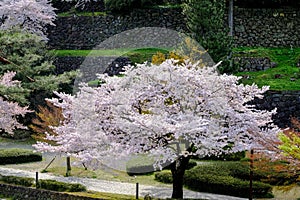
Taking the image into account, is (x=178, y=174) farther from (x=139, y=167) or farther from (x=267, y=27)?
(x=267, y=27)

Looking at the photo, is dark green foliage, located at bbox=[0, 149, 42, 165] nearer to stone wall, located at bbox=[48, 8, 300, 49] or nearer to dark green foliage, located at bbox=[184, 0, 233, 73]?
dark green foliage, located at bbox=[184, 0, 233, 73]

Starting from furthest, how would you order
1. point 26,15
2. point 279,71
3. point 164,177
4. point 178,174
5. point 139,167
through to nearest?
point 26,15, point 279,71, point 139,167, point 164,177, point 178,174

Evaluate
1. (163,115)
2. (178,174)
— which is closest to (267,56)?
(178,174)

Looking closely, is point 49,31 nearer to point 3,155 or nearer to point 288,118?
point 3,155

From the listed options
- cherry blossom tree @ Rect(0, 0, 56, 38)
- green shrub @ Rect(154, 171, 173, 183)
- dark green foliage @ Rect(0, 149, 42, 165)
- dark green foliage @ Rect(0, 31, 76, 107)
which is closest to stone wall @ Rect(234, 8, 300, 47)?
dark green foliage @ Rect(0, 31, 76, 107)

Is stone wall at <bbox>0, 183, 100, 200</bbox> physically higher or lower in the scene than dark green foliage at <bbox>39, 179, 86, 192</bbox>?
lower

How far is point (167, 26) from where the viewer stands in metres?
37.5

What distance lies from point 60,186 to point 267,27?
62.8 ft

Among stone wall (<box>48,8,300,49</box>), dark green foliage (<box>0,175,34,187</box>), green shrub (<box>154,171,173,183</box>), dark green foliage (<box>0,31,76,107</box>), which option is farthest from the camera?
stone wall (<box>48,8,300,49</box>)

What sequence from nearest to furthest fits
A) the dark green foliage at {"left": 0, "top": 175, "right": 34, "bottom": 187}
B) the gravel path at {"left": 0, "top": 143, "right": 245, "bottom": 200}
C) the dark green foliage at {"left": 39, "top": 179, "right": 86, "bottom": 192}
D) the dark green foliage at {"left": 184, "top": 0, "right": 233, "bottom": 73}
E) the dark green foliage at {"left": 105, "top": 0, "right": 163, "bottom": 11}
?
the gravel path at {"left": 0, "top": 143, "right": 245, "bottom": 200}, the dark green foliage at {"left": 39, "top": 179, "right": 86, "bottom": 192}, the dark green foliage at {"left": 0, "top": 175, "right": 34, "bottom": 187}, the dark green foliage at {"left": 184, "top": 0, "right": 233, "bottom": 73}, the dark green foliage at {"left": 105, "top": 0, "right": 163, "bottom": 11}

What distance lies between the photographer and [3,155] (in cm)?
2706

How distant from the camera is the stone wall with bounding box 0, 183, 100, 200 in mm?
19895

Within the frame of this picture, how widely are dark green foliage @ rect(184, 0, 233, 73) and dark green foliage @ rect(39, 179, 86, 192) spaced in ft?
33.1

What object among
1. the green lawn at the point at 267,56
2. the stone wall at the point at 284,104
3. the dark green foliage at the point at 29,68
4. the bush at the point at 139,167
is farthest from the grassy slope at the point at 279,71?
the dark green foliage at the point at 29,68
